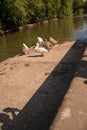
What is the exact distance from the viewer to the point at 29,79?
984 centimetres

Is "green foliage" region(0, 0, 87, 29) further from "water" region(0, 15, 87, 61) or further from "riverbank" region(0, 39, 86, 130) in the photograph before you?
"riverbank" region(0, 39, 86, 130)

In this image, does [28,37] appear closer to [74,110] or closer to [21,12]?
[21,12]

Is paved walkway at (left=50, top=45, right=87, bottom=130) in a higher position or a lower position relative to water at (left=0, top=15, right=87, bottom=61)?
higher

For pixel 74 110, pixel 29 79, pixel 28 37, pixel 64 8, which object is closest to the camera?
pixel 74 110

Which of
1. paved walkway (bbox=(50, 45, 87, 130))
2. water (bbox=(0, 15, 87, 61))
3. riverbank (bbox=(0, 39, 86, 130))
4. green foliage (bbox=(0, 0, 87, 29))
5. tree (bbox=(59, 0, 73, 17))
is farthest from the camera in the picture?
tree (bbox=(59, 0, 73, 17))

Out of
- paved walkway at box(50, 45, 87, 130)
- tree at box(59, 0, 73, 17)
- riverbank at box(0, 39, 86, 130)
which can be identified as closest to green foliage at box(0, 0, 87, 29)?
tree at box(59, 0, 73, 17)

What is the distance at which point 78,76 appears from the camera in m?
7.94

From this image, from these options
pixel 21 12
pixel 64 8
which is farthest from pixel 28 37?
pixel 64 8

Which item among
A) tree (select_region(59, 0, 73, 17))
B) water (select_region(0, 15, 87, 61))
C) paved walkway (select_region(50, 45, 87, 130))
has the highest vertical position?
paved walkway (select_region(50, 45, 87, 130))

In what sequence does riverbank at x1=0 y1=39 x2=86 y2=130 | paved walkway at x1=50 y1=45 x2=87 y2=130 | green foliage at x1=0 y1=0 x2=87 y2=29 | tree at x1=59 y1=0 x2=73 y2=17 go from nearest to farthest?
paved walkway at x1=50 y1=45 x2=87 y2=130
riverbank at x1=0 y1=39 x2=86 y2=130
green foliage at x1=0 y1=0 x2=87 y2=29
tree at x1=59 y1=0 x2=73 y2=17

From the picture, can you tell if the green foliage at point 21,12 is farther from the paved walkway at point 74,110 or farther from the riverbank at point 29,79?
the paved walkway at point 74,110

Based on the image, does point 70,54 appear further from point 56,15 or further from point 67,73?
point 56,15

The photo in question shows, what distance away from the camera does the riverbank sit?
7164 mm

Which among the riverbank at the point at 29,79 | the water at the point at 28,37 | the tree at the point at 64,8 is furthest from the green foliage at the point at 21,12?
the riverbank at the point at 29,79
